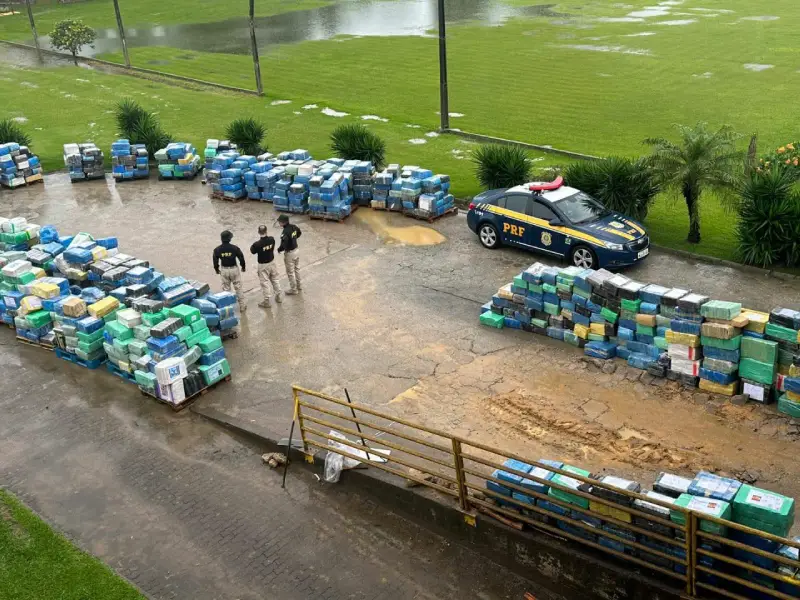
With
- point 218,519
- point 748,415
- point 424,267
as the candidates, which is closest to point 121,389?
point 218,519

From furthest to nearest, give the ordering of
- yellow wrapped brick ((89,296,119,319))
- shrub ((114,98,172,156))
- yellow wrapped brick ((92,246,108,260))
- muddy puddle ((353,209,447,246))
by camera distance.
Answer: shrub ((114,98,172,156))
muddy puddle ((353,209,447,246))
yellow wrapped brick ((92,246,108,260))
yellow wrapped brick ((89,296,119,319))

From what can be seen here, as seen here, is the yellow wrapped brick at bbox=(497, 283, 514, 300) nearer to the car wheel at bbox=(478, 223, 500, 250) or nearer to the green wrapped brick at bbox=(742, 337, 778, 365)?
the car wheel at bbox=(478, 223, 500, 250)

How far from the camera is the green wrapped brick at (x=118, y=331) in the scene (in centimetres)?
1503

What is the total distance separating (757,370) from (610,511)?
4839mm

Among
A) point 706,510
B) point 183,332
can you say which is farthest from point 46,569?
point 706,510

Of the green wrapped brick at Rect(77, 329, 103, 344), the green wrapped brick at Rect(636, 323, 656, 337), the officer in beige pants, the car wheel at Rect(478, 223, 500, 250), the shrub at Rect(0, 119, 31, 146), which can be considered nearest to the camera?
the green wrapped brick at Rect(636, 323, 656, 337)

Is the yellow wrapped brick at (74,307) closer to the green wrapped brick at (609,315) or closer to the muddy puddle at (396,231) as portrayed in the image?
the muddy puddle at (396,231)

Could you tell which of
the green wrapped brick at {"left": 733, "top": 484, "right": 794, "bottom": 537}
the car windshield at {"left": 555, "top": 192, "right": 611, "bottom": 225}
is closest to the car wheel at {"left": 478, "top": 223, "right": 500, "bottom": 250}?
the car windshield at {"left": 555, "top": 192, "right": 611, "bottom": 225}

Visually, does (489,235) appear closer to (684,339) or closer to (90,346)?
(684,339)

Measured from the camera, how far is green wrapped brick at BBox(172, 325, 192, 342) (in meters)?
14.6

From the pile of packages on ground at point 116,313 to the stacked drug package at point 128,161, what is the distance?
8164 mm

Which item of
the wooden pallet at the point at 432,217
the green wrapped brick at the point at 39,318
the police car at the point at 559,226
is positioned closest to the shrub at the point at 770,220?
the police car at the point at 559,226

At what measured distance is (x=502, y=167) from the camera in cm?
2212

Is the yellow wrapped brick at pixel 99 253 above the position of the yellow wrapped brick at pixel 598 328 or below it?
above
